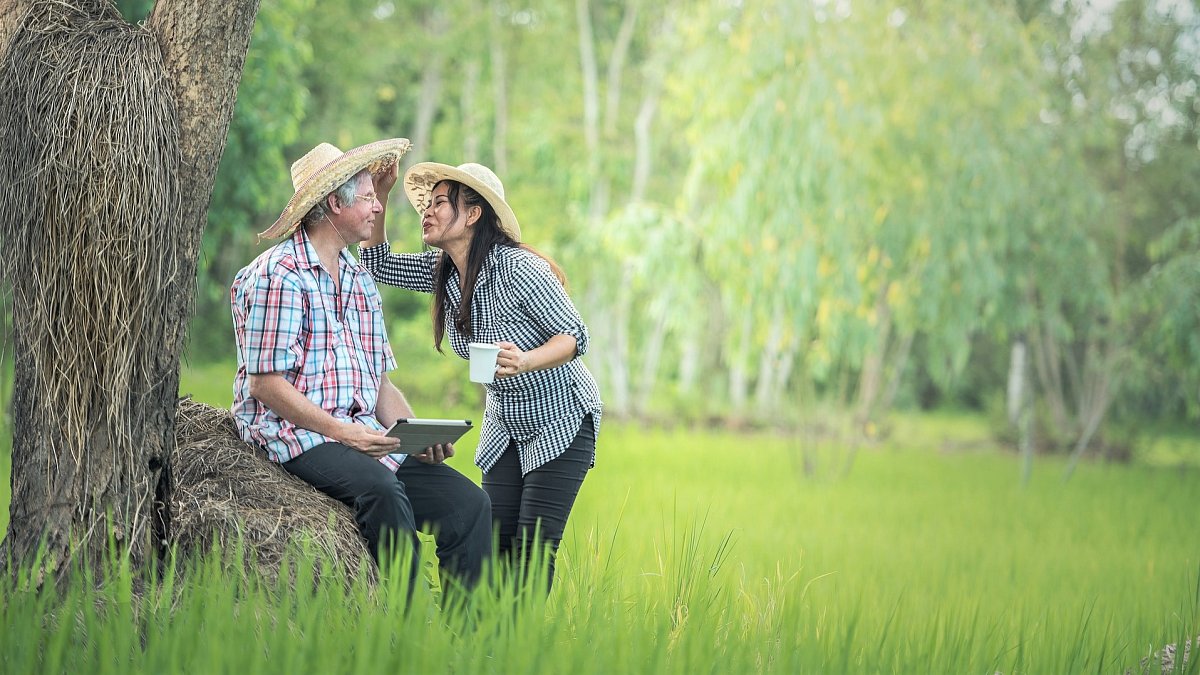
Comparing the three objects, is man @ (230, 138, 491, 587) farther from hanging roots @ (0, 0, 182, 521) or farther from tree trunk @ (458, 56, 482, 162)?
tree trunk @ (458, 56, 482, 162)

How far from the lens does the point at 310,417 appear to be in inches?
141

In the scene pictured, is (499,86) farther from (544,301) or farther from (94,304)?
(94,304)

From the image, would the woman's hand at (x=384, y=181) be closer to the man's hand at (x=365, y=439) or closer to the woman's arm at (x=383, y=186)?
the woman's arm at (x=383, y=186)

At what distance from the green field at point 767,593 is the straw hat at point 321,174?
1119 millimetres

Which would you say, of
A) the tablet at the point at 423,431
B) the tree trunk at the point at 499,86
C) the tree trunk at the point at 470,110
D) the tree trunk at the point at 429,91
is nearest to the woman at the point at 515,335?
the tablet at the point at 423,431

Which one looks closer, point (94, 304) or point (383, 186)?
point (94, 304)

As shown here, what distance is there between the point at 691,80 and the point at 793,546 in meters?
6.39

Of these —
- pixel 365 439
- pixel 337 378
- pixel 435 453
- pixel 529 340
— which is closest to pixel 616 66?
pixel 529 340

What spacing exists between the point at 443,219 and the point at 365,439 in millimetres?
864

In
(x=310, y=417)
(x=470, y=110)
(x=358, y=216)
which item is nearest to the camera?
(x=310, y=417)

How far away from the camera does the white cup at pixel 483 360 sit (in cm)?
373

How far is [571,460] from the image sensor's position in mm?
4188

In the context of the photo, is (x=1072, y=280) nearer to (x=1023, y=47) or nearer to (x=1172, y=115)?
(x=1023, y=47)

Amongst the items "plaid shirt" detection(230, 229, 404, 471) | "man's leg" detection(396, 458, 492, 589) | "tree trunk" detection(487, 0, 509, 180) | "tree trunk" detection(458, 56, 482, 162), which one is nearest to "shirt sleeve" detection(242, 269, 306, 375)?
"plaid shirt" detection(230, 229, 404, 471)
